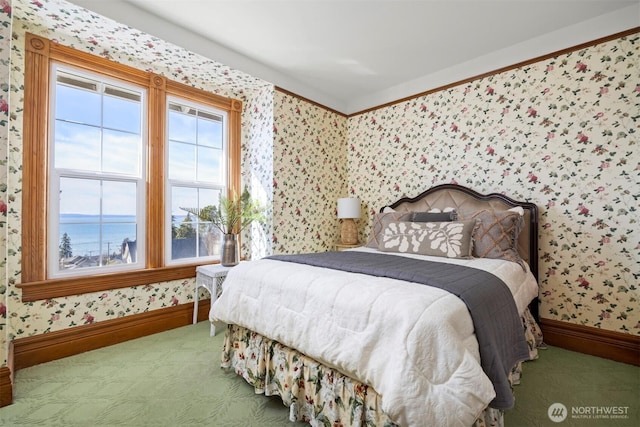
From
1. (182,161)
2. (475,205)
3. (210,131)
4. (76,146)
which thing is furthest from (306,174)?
(76,146)

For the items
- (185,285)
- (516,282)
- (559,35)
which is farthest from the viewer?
(185,285)

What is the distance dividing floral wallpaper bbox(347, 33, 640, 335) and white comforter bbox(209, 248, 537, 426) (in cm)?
195

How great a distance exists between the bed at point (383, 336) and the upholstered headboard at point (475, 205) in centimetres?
37

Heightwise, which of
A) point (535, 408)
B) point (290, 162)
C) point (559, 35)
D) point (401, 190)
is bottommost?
point (535, 408)

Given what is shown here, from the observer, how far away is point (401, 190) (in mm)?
3549

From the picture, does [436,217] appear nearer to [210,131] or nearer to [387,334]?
[387,334]

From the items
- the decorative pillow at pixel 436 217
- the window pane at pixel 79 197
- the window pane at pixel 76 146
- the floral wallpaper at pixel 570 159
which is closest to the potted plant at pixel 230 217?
the window pane at pixel 79 197

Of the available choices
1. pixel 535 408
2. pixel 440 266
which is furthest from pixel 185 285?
pixel 535 408

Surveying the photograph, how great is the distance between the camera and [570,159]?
8.08 feet

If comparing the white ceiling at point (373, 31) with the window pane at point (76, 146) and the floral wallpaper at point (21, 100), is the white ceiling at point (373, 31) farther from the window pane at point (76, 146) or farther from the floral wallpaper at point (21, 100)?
the window pane at point (76, 146)

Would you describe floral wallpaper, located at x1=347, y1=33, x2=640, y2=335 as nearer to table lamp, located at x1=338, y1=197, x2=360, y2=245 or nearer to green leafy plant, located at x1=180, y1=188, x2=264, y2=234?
table lamp, located at x1=338, y1=197, x2=360, y2=245

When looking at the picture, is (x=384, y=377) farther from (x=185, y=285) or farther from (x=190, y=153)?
(x=190, y=153)

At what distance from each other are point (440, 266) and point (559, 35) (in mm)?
2397

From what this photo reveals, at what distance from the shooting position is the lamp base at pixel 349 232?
3766 mm
